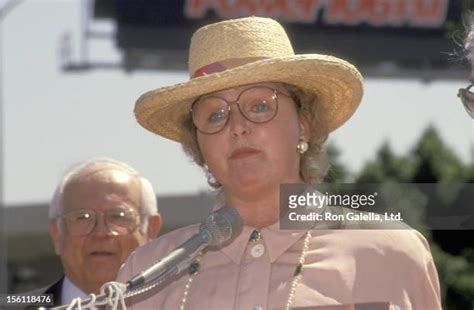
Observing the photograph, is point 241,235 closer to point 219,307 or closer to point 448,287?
point 219,307

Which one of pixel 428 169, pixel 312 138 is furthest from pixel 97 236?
pixel 428 169

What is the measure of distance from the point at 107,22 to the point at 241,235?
512 inches

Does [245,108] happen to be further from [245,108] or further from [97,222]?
[97,222]

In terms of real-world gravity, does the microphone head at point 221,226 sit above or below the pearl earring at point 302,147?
below

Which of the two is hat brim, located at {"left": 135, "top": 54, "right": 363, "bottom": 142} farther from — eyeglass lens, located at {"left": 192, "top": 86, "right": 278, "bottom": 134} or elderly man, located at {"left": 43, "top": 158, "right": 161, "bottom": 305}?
elderly man, located at {"left": 43, "top": 158, "right": 161, "bottom": 305}

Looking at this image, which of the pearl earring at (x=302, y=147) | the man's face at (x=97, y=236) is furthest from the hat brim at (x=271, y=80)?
the man's face at (x=97, y=236)

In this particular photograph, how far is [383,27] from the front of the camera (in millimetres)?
17234

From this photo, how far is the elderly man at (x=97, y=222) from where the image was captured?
4.32 metres

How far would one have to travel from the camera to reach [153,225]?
4.60 meters

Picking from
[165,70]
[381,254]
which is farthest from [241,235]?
[165,70]

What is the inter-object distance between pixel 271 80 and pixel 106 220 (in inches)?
52.4

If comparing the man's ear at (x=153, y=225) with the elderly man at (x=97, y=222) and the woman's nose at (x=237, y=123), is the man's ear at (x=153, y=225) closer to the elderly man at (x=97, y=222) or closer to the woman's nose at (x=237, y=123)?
the elderly man at (x=97, y=222)

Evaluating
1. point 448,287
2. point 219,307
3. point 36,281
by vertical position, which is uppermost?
point 219,307

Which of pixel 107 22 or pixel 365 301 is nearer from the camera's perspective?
pixel 365 301
